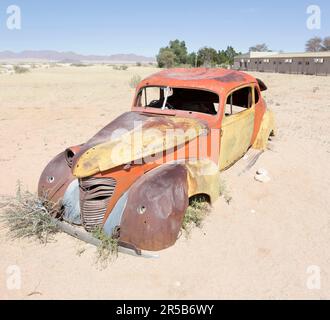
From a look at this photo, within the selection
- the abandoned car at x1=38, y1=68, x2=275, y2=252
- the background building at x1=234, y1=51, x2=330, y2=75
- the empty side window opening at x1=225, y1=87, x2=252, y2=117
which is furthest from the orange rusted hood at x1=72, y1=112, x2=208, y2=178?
the background building at x1=234, y1=51, x2=330, y2=75

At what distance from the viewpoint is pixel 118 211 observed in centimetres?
375

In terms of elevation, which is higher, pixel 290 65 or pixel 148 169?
pixel 290 65

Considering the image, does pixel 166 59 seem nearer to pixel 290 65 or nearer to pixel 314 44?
pixel 290 65

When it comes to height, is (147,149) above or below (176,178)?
above

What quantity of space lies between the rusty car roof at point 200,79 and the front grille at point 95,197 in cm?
209

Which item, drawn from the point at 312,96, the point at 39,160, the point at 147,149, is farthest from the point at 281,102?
the point at 147,149

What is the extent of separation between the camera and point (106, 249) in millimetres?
3703

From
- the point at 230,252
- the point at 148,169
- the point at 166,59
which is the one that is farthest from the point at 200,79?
the point at 166,59

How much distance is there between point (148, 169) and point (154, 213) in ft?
2.32

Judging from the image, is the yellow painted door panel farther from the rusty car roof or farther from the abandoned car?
the rusty car roof

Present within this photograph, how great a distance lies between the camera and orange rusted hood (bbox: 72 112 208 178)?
3752 mm

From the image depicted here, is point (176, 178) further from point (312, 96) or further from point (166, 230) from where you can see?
point (312, 96)
